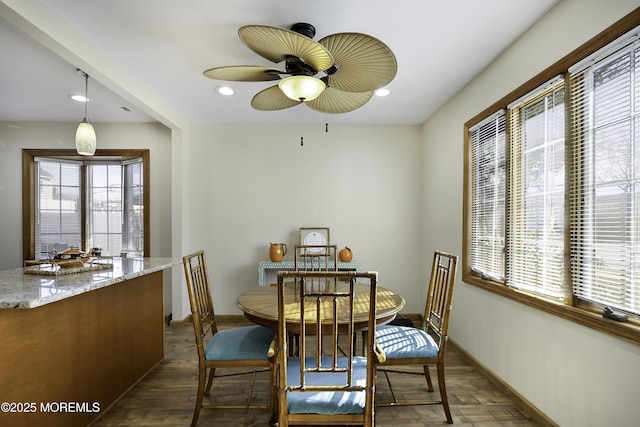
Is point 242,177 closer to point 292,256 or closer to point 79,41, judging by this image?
point 292,256

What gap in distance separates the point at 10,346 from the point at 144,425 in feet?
3.04

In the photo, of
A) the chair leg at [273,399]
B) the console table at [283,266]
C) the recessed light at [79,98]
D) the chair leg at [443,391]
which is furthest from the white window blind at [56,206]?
the chair leg at [443,391]

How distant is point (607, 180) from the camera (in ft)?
4.95

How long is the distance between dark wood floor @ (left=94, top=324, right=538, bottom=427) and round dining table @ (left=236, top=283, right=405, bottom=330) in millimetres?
740

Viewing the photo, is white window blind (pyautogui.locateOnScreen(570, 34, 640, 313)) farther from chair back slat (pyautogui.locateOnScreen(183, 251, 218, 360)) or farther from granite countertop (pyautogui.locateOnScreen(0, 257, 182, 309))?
granite countertop (pyautogui.locateOnScreen(0, 257, 182, 309))

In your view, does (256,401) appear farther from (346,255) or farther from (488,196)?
(488,196)

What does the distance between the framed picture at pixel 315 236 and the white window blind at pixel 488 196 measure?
171cm

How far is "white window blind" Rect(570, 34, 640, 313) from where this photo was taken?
4.55 ft

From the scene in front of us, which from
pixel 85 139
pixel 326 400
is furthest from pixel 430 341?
pixel 85 139

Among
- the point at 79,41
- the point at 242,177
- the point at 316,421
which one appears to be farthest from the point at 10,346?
the point at 242,177

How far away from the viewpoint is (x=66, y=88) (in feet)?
9.41

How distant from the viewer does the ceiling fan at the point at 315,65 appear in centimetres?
145

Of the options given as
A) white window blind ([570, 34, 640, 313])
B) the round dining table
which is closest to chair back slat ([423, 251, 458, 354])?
the round dining table

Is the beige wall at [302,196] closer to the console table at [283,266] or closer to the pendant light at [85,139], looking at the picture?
the console table at [283,266]
